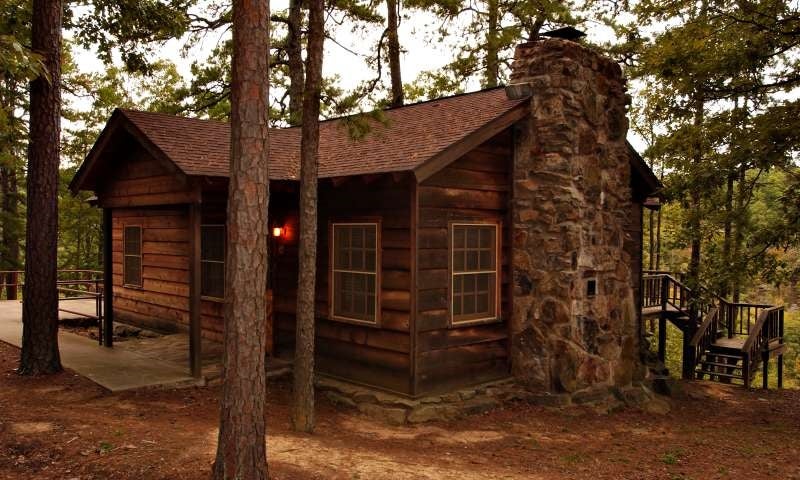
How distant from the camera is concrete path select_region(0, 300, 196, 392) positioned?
8875 mm

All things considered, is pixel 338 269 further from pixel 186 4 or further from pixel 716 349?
pixel 716 349

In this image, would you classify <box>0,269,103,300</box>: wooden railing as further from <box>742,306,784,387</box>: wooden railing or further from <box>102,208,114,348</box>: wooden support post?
<box>742,306,784,387</box>: wooden railing

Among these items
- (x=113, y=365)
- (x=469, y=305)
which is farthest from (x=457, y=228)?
(x=113, y=365)

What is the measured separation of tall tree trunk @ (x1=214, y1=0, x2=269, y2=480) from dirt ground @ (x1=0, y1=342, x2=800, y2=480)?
67 cm

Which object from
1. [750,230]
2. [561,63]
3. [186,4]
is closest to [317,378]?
[561,63]

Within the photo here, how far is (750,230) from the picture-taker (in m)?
10.0

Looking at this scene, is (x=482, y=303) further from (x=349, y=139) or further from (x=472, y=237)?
(x=349, y=139)

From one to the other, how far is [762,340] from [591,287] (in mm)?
7525

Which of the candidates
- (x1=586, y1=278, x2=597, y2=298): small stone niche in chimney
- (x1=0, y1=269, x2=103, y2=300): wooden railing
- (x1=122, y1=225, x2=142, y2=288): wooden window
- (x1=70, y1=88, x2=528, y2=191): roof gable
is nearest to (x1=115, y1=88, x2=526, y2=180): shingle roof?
(x1=70, y1=88, x2=528, y2=191): roof gable

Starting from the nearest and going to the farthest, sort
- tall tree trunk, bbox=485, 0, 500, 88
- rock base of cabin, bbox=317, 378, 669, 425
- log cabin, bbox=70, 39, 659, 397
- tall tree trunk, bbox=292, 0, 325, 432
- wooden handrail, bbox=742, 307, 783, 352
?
tall tree trunk, bbox=292, 0, 325, 432 < rock base of cabin, bbox=317, 378, 669, 425 < log cabin, bbox=70, 39, 659, 397 < wooden handrail, bbox=742, 307, 783, 352 < tall tree trunk, bbox=485, 0, 500, 88

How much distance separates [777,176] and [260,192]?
92.4 ft

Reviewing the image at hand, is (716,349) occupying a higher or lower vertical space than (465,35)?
lower

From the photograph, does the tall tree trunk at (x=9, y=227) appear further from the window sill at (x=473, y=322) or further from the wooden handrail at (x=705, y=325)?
the wooden handrail at (x=705, y=325)

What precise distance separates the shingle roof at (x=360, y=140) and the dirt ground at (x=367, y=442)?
3530 millimetres
